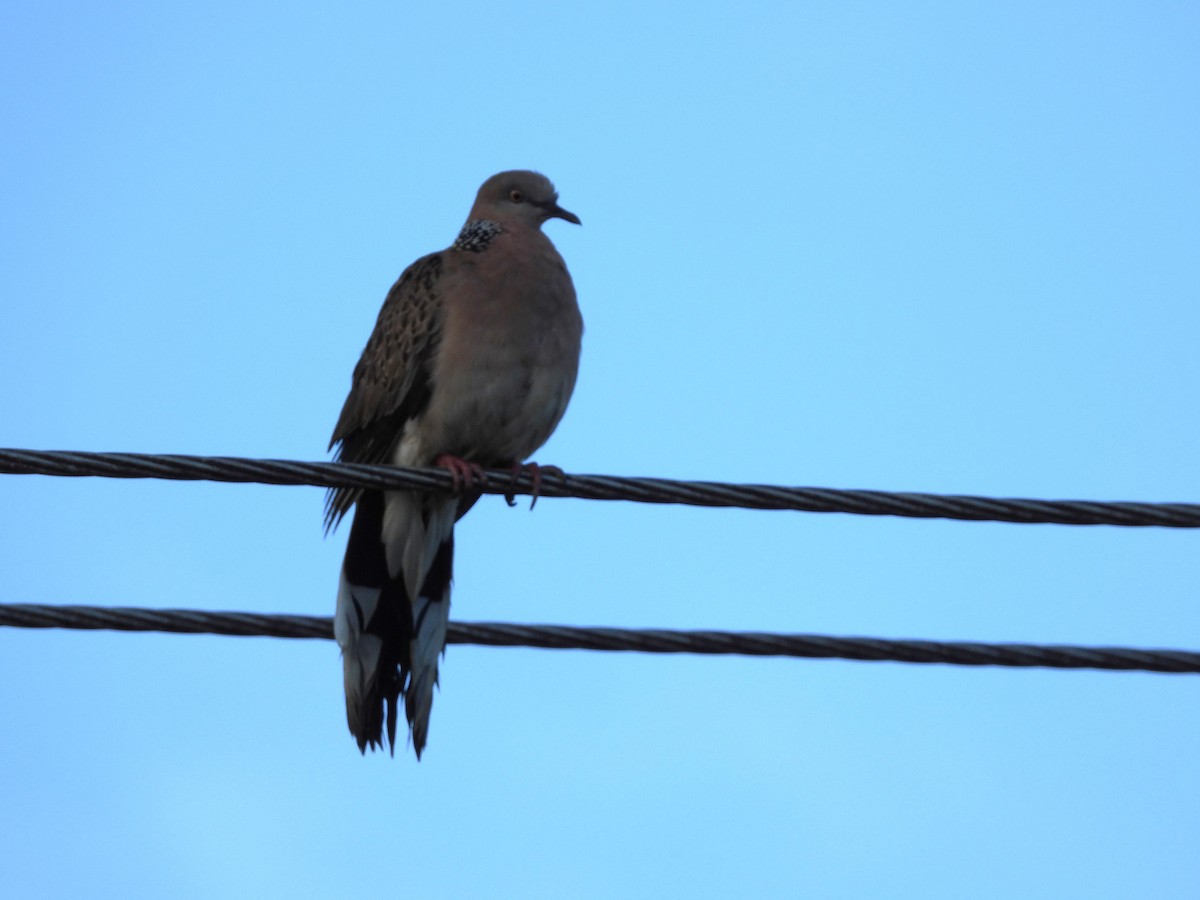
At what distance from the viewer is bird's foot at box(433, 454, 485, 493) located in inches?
175

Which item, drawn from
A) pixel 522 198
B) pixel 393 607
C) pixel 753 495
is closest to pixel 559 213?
pixel 522 198

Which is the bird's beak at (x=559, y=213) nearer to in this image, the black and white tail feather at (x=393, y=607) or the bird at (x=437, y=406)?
the bird at (x=437, y=406)

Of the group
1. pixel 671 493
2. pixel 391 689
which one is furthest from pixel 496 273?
pixel 671 493

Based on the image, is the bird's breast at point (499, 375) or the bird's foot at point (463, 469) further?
the bird's breast at point (499, 375)

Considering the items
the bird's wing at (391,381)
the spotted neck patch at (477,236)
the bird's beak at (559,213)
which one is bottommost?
the bird's wing at (391,381)

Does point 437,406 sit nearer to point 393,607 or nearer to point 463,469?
point 463,469

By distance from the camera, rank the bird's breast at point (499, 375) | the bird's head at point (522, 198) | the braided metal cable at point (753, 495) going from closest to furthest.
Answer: the braided metal cable at point (753, 495)
the bird's breast at point (499, 375)
the bird's head at point (522, 198)

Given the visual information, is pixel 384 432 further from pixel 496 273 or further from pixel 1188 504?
pixel 1188 504

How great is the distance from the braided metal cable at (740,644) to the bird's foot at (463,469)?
104cm

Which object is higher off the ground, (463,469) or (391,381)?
(391,381)

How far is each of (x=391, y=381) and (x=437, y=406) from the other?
21cm

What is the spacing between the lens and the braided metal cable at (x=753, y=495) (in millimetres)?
3180

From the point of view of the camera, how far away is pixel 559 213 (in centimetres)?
643

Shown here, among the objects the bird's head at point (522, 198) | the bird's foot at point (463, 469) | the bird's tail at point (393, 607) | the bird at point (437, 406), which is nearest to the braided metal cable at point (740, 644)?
the bird's foot at point (463, 469)
